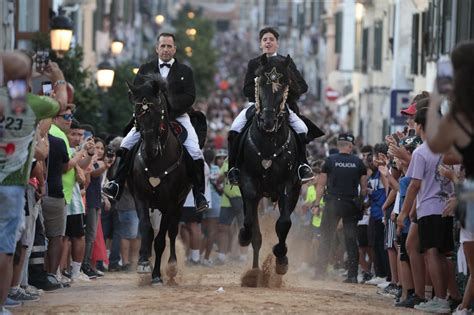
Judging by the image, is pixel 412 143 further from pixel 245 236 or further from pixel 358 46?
pixel 358 46

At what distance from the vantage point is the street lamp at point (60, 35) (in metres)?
26.7

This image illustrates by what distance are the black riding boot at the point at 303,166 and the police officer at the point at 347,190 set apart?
3.96 meters

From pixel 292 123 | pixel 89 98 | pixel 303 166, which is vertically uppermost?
pixel 89 98

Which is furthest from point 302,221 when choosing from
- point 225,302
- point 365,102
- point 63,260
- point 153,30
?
point 153,30

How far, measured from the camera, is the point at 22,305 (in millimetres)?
14719

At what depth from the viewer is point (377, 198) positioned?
21156mm

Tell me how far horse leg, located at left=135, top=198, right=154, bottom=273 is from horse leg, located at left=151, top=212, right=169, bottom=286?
0.21 meters

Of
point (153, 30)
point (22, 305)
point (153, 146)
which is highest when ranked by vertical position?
point (153, 30)

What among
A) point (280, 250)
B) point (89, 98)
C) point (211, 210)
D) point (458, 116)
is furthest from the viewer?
point (89, 98)

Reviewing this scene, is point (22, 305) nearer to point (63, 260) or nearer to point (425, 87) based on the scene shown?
point (63, 260)

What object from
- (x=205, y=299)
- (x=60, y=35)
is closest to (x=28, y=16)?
(x=60, y=35)

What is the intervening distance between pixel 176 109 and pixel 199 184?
0.91 meters

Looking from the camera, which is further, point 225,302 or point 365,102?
point 365,102

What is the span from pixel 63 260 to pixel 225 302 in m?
4.97
